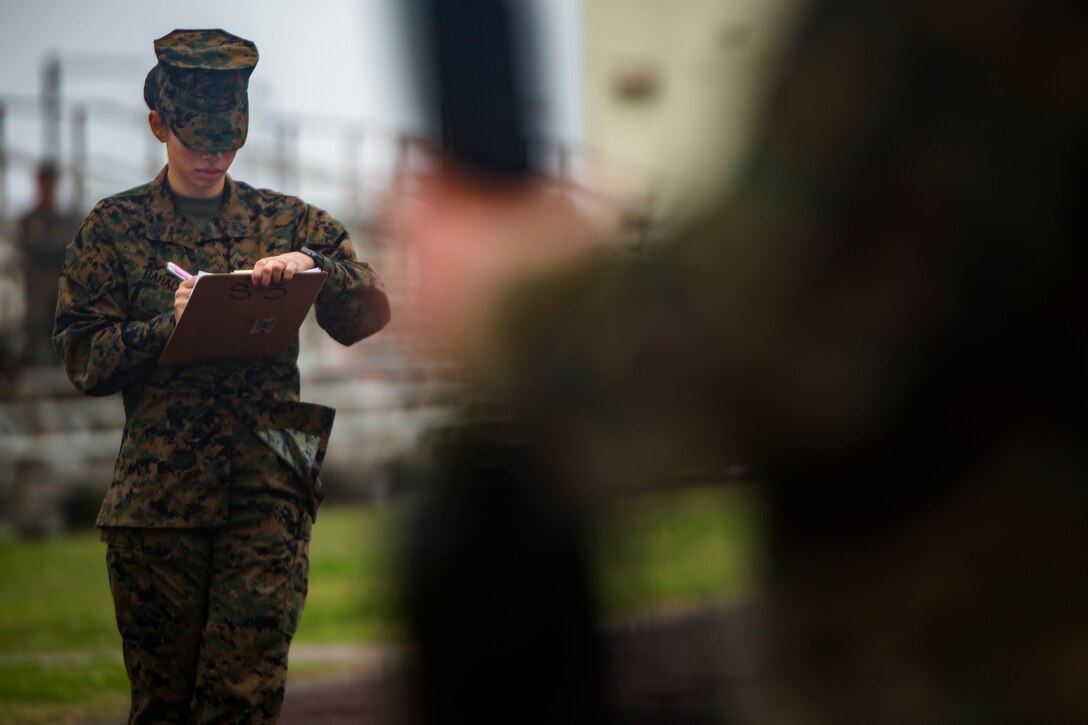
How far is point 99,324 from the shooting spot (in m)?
2.54

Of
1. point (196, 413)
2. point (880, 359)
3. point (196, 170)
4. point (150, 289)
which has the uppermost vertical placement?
point (196, 170)

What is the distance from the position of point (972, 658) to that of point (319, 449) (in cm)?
195

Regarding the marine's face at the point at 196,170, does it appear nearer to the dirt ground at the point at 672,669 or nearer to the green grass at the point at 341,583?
the green grass at the point at 341,583

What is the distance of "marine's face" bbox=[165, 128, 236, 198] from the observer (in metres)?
2.58

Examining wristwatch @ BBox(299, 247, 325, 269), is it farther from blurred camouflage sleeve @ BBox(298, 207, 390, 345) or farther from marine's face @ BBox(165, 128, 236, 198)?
marine's face @ BBox(165, 128, 236, 198)

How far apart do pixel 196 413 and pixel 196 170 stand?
0.44 metres

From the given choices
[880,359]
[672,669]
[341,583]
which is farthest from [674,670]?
[341,583]

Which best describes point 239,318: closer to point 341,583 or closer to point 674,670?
point 674,670

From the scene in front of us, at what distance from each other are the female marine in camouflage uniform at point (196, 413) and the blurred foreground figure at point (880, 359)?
168 centimetres

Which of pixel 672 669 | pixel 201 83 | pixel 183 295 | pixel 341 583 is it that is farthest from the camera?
pixel 341 583

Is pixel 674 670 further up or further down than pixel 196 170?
further down

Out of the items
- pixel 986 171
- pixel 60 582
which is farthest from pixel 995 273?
pixel 60 582

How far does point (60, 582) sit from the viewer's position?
24.2 ft

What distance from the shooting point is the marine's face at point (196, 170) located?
8.48 ft
